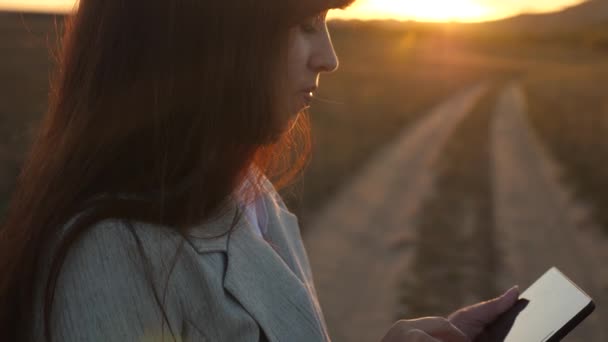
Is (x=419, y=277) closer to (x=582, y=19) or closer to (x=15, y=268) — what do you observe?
(x=15, y=268)

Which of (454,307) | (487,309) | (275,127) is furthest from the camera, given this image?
(454,307)

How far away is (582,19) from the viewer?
544ft

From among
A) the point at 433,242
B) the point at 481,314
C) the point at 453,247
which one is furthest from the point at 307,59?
the point at 433,242

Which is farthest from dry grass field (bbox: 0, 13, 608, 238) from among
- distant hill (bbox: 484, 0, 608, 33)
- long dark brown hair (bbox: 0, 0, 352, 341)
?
distant hill (bbox: 484, 0, 608, 33)

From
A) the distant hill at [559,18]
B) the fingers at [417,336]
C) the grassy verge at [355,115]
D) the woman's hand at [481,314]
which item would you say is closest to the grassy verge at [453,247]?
the grassy verge at [355,115]

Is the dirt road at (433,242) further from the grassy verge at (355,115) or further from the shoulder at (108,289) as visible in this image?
the shoulder at (108,289)

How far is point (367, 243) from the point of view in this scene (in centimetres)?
770

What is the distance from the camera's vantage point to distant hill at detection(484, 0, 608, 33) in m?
164

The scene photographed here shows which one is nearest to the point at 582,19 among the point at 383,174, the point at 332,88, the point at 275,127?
the point at 332,88

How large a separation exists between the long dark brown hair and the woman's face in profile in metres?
0.04

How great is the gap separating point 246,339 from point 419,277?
5.28 metres

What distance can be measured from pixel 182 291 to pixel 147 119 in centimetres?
29

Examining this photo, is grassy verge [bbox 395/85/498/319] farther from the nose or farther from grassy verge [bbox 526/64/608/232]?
the nose

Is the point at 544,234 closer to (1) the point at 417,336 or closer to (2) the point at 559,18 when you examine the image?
(1) the point at 417,336
